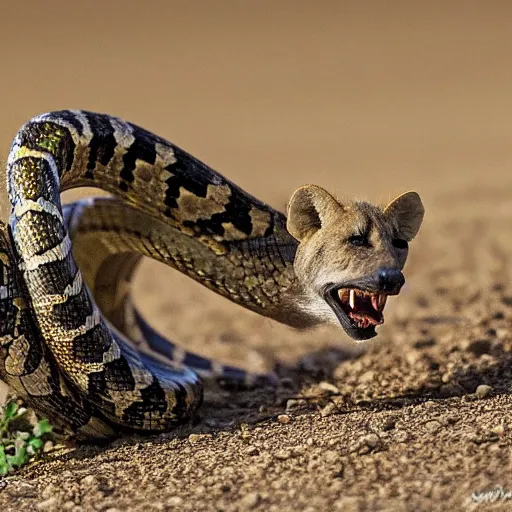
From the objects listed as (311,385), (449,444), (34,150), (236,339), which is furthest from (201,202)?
(236,339)

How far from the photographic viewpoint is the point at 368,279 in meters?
5.89

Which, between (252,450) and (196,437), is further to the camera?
(196,437)

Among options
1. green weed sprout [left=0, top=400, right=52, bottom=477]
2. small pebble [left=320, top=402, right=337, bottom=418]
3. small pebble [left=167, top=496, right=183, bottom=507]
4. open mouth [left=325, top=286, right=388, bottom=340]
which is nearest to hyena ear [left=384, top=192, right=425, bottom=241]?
open mouth [left=325, top=286, right=388, bottom=340]

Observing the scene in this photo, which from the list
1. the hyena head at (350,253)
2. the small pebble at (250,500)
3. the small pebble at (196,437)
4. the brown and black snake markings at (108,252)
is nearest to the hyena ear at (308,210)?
the hyena head at (350,253)

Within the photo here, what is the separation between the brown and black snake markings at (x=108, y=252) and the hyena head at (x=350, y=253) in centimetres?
8

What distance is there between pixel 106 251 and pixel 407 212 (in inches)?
93.7

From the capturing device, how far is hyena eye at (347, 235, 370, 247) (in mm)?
6043

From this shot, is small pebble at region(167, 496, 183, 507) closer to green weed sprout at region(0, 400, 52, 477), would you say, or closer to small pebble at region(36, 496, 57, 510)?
small pebble at region(36, 496, 57, 510)

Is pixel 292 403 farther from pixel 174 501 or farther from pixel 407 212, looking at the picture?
pixel 174 501

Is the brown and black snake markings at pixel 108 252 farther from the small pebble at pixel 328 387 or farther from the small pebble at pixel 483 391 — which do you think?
the small pebble at pixel 483 391

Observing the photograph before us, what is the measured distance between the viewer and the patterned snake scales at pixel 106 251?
19.7 ft

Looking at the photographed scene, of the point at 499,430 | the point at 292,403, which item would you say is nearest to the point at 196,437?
the point at 292,403

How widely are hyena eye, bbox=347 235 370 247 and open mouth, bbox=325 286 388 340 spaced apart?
0.90ft

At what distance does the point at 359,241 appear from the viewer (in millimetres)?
6055
